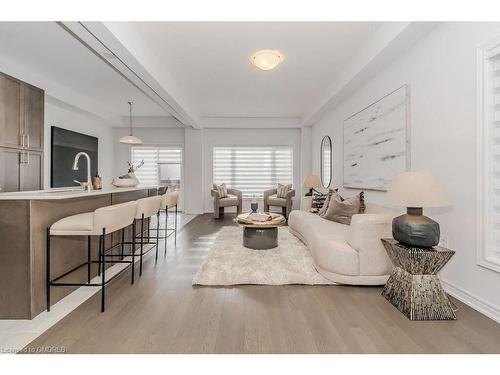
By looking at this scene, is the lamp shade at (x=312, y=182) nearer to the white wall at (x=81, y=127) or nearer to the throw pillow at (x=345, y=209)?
the throw pillow at (x=345, y=209)

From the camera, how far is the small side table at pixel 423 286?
195cm

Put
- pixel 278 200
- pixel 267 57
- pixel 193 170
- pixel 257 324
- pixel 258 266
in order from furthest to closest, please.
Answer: pixel 193 170 < pixel 278 200 < pixel 267 57 < pixel 258 266 < pixel 257 324

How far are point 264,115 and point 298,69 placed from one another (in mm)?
2997

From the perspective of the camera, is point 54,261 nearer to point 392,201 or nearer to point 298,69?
point 392,201

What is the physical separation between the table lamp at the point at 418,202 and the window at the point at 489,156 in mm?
351

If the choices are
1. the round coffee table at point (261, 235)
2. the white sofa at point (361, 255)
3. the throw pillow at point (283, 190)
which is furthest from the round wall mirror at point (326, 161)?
the white sofa at point (361, 255)

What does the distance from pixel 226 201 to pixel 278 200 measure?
4.63 ft

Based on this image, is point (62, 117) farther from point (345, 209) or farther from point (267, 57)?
point (345, 209)

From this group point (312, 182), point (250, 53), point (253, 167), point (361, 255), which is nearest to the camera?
point (361, 255)

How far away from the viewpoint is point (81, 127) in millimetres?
6699

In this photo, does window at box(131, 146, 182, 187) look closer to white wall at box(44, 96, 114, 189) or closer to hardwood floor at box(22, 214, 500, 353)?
white wall at box(44, 96, 114, 189)

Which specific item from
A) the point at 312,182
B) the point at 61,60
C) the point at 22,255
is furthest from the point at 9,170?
the point at 312,182

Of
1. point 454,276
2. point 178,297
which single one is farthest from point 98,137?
point 454,276

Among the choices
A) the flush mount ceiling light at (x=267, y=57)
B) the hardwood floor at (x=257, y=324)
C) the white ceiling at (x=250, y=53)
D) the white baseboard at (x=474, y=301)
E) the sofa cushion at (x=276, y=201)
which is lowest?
the hardwood floor at (x=257, y=324)
